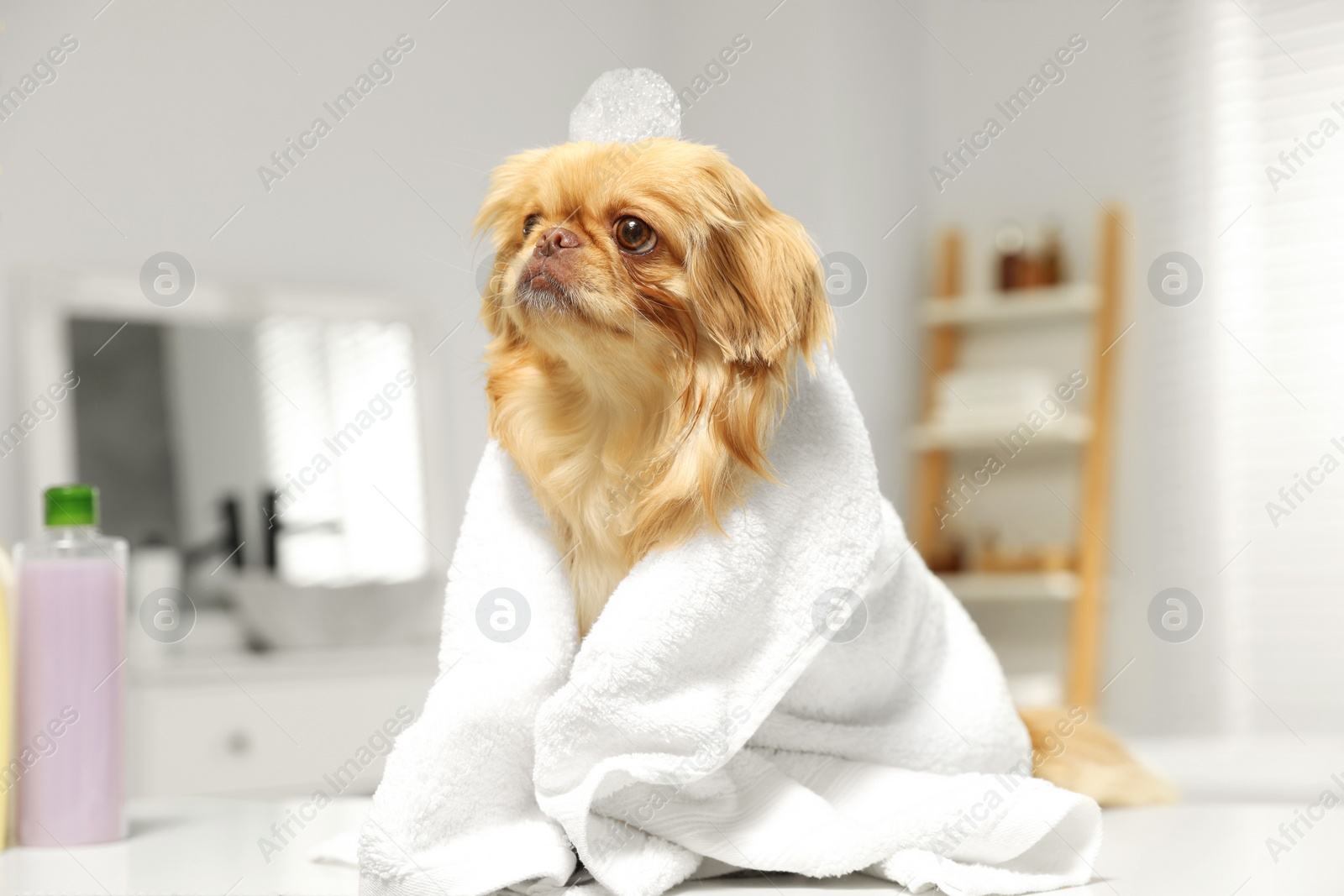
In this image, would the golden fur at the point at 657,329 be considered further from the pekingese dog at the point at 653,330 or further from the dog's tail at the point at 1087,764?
the dog's tail at the point at 1087,764

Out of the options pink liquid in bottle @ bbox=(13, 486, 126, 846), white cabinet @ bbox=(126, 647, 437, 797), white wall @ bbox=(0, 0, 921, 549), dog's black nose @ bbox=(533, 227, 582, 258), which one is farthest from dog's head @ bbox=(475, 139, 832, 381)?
white cabinet @ bbox=(126, 647, 437, 797)

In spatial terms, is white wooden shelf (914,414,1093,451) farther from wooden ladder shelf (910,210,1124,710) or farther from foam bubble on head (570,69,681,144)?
foam bubble on head (570,69,681,144)

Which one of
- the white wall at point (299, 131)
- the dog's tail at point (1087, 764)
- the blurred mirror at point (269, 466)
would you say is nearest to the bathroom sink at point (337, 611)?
the blurred mirror at point (269, 466)

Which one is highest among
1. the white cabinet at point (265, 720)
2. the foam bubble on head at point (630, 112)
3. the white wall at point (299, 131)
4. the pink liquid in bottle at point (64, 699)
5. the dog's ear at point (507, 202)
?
the white wall at point (299, 131)

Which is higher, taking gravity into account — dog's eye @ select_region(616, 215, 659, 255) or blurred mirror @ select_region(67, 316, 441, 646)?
dog's eye @ select_region(616, 215, 659, 255)

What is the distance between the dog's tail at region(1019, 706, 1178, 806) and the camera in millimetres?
1189

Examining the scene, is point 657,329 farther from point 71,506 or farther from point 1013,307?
point 1013,307

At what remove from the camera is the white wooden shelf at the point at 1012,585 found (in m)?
3.35

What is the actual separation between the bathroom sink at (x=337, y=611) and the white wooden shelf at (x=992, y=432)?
1650 millimetres

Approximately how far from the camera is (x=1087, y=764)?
4.00ft

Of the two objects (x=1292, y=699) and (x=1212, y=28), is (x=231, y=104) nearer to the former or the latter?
(x=1212, y=28)

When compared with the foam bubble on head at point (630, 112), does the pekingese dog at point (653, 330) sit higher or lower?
lower

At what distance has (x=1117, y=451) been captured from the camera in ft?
11.4

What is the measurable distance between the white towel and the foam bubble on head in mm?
281
